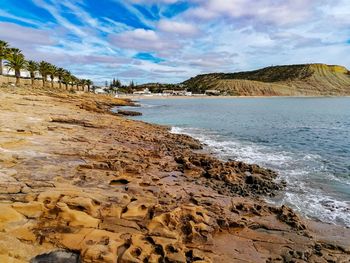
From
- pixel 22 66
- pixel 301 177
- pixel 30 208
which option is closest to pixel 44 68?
pixel 22 66

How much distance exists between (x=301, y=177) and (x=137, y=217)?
1110cm

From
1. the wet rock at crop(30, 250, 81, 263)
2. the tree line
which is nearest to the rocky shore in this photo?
the wet rock at crop(30, 250, 81, 263)

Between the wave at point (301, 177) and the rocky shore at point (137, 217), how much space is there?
100cm

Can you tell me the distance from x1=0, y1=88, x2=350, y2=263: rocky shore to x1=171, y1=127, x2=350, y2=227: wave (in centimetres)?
100

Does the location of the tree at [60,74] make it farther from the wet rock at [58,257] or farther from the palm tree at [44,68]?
the wet rock at [58,257]

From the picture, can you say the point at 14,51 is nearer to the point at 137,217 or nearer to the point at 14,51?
the point at 14,51

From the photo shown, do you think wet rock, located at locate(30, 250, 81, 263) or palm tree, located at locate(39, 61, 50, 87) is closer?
wet rock, located at locate(30, 250, 81, 263)

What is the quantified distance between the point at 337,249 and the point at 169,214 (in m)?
4.46

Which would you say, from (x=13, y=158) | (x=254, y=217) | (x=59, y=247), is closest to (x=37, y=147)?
(x=13, y=158)

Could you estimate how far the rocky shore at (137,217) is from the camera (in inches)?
263

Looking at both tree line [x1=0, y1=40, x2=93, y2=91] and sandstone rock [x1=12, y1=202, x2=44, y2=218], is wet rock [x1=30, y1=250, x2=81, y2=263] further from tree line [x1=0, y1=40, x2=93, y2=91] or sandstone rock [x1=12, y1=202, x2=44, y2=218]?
tree line [x1=0, y1=40, x2=93, y2=91]

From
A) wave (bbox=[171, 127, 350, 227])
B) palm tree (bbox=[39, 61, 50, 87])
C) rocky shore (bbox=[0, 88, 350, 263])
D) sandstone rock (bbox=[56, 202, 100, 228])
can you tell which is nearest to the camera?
rocky shore (bbox=[0, 88, 350, 263])

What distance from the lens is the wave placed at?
11695mm

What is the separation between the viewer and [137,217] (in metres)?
8.21
